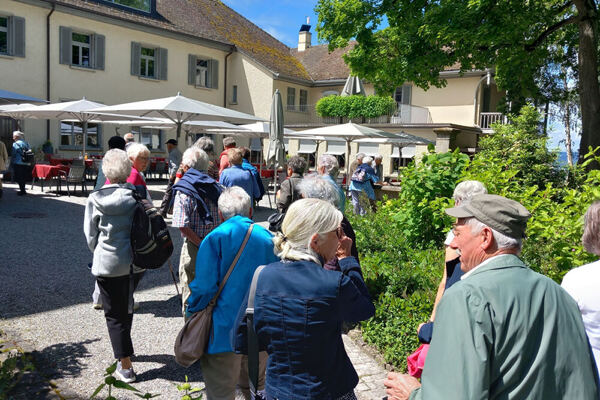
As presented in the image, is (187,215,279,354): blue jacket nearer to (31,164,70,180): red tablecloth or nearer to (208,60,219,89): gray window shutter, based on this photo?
(31,164,70,180): red tablecloth

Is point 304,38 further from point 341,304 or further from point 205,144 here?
point 341,304

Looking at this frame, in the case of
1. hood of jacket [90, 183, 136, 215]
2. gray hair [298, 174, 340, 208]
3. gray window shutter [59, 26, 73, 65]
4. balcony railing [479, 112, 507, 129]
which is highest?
gray window shutter [59, 26, 73, 65]

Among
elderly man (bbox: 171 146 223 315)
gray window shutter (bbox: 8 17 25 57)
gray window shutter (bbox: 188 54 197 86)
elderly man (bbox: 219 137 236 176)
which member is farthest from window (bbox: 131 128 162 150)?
elderly man (bbox: 171 146 223 315)

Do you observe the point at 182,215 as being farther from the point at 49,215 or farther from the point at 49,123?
the point at 49,123

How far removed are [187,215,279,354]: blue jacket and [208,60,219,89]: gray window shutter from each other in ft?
90.9

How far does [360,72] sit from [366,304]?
42.9 ft

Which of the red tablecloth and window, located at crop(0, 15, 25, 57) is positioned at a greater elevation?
window, located at crop(0, 15, 25, 57)

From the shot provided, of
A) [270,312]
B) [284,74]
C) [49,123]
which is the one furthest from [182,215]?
[284,74]

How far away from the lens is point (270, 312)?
2.22 m

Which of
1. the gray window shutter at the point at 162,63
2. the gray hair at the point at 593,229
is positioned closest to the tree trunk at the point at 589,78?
the gray hair at the point at 593,229

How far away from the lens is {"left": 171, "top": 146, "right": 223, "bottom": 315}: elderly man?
4.22 m

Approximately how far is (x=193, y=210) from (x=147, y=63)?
24197 millimetres

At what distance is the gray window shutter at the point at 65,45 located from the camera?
72.0 feet

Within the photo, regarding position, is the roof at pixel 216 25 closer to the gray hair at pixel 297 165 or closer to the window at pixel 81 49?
the window at pixel 81 49
